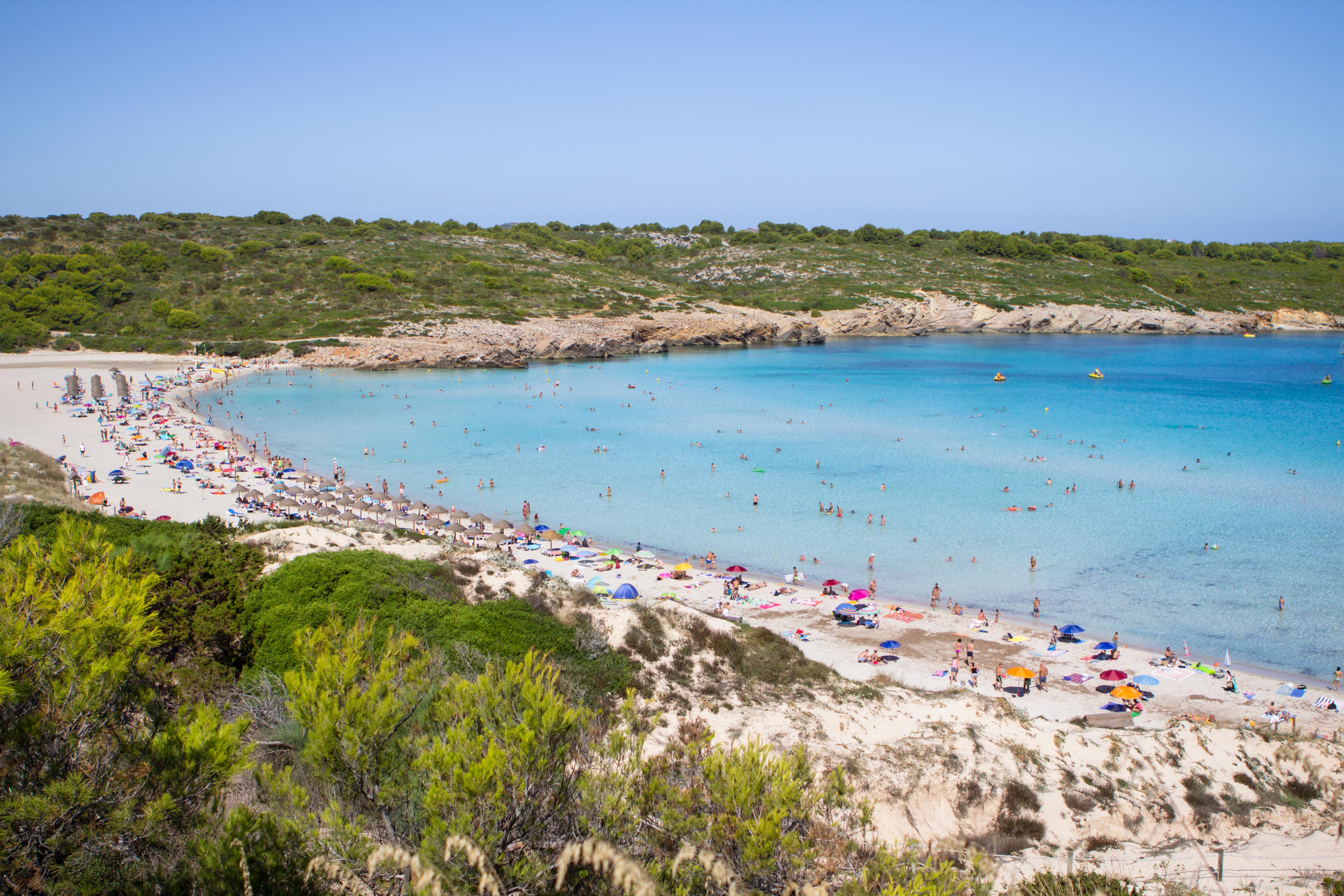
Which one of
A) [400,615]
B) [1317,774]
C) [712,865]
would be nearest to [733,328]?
[400,615]

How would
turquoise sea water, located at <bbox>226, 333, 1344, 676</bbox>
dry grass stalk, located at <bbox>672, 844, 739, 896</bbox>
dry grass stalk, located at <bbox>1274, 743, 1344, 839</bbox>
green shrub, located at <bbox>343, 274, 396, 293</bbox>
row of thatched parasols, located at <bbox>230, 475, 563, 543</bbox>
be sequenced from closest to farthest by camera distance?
dry grass stalk, located at <bbox>672, 844, 739, 896</bbox>, dry grass stalk, located at <bbox>1274, 743, 1344, 839</bbox>, turquoise sea water, located at <bbox>226, 333, 1344, 676</bbox>, row of thatched parasols, located at <bbox>230, 475, 563, 543</bbox>, green shrub, located at <bbox>343, 274, 396, 293</bbox>

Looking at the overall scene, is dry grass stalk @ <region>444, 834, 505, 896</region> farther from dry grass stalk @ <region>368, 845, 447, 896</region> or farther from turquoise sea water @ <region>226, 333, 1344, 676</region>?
turquoise sea water @ <region>226, 333, 1344, 676</region>

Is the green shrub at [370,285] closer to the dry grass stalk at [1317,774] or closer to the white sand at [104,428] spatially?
the white sand at [104,428]

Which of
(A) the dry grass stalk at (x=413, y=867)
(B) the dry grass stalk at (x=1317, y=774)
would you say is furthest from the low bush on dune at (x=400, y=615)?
(B) the dry grass stalk at (x=1317, y=774)

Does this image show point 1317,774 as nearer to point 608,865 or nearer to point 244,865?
point 608,865

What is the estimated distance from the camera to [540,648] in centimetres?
1361

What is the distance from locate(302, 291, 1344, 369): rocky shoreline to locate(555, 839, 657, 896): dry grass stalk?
65652 millimetres

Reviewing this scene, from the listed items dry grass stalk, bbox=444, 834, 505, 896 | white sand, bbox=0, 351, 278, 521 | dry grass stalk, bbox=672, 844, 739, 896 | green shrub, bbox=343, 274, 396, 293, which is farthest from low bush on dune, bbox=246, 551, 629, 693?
green shrub, bbox=343, 274, 396, 293

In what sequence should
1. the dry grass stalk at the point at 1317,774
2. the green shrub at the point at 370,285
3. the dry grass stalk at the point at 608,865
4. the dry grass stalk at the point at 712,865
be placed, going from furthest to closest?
the green shrub at the point at 370,285 → the dry grass stalk at the point at 1317,774 → the dry grass stalk at the point at 712,865 → the dry grass stalk at the point at 608,865

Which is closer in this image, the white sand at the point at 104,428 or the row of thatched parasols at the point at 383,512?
the row of thatched parasols at the point at 383,512

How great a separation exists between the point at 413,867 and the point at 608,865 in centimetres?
144

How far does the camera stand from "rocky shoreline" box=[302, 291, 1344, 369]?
70.6 m

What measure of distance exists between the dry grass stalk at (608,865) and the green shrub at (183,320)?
2969 inches

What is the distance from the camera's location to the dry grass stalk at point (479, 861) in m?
5.92
